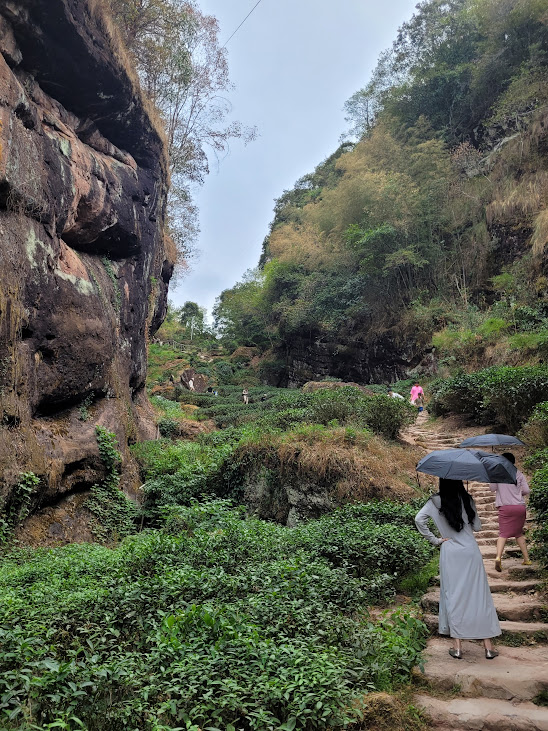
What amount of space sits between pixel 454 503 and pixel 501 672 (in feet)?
4.17

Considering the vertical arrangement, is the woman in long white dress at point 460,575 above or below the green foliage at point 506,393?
below

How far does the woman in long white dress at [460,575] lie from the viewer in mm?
3771

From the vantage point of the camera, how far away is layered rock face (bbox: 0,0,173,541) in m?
7.62

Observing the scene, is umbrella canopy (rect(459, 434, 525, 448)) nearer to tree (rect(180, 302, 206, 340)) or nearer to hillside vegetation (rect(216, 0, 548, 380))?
hillside vegetation (rect(216, 0, 548, 380))

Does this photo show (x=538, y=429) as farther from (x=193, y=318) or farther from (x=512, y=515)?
(x=193, y=318)

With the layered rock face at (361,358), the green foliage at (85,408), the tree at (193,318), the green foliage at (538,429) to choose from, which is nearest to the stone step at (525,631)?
the green foliage at (538,429)

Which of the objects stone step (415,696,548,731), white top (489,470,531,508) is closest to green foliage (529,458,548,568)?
white top (489,470,531,508)

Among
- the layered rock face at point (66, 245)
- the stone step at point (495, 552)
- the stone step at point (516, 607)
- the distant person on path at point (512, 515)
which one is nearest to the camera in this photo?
the stone step at point (516, 607)

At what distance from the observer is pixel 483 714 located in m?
3.01

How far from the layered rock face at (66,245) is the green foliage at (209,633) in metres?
3.06

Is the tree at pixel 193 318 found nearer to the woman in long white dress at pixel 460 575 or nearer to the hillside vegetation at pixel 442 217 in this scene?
the hillside vegetation at pixel 442 217

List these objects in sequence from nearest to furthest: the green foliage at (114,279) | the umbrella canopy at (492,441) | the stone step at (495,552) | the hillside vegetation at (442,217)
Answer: the umbrella canopy at (492,441), the stone step at (495,552), the green foliage at (114,279), the hillside vegetation at (442,217)

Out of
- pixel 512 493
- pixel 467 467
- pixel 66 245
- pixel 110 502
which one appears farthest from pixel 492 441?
pixel 66 245

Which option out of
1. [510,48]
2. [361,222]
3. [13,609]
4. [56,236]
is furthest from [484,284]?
[13,609]
